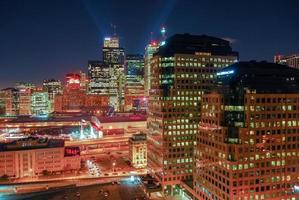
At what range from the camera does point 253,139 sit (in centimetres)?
6788

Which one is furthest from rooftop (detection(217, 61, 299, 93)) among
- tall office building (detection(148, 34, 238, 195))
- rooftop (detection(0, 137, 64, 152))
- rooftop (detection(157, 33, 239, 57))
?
rooftop (detection(0, 137, 64, 152))

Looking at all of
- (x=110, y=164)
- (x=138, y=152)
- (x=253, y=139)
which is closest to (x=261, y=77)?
(x=253, y=139)

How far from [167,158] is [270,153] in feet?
124

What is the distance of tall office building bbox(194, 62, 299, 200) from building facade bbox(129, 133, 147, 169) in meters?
62.0

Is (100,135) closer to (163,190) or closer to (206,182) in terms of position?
(163,190)

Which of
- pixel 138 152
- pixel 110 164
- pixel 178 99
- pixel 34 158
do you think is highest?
pixel 178 99

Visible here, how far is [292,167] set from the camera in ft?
237

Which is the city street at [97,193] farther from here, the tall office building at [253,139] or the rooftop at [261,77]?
the rooftop at [261,77]

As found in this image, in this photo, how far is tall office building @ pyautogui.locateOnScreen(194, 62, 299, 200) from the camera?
67.2 meters

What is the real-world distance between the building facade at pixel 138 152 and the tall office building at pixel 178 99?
31343mm

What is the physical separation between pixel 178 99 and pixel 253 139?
1412 inches

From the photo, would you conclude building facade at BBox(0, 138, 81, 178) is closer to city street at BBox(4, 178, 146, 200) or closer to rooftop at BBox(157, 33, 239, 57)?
city street at BBox(4, 178, 146, 200)

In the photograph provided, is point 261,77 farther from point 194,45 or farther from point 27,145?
point 27,145

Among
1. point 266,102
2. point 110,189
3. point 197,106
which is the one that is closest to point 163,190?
point 110,189
